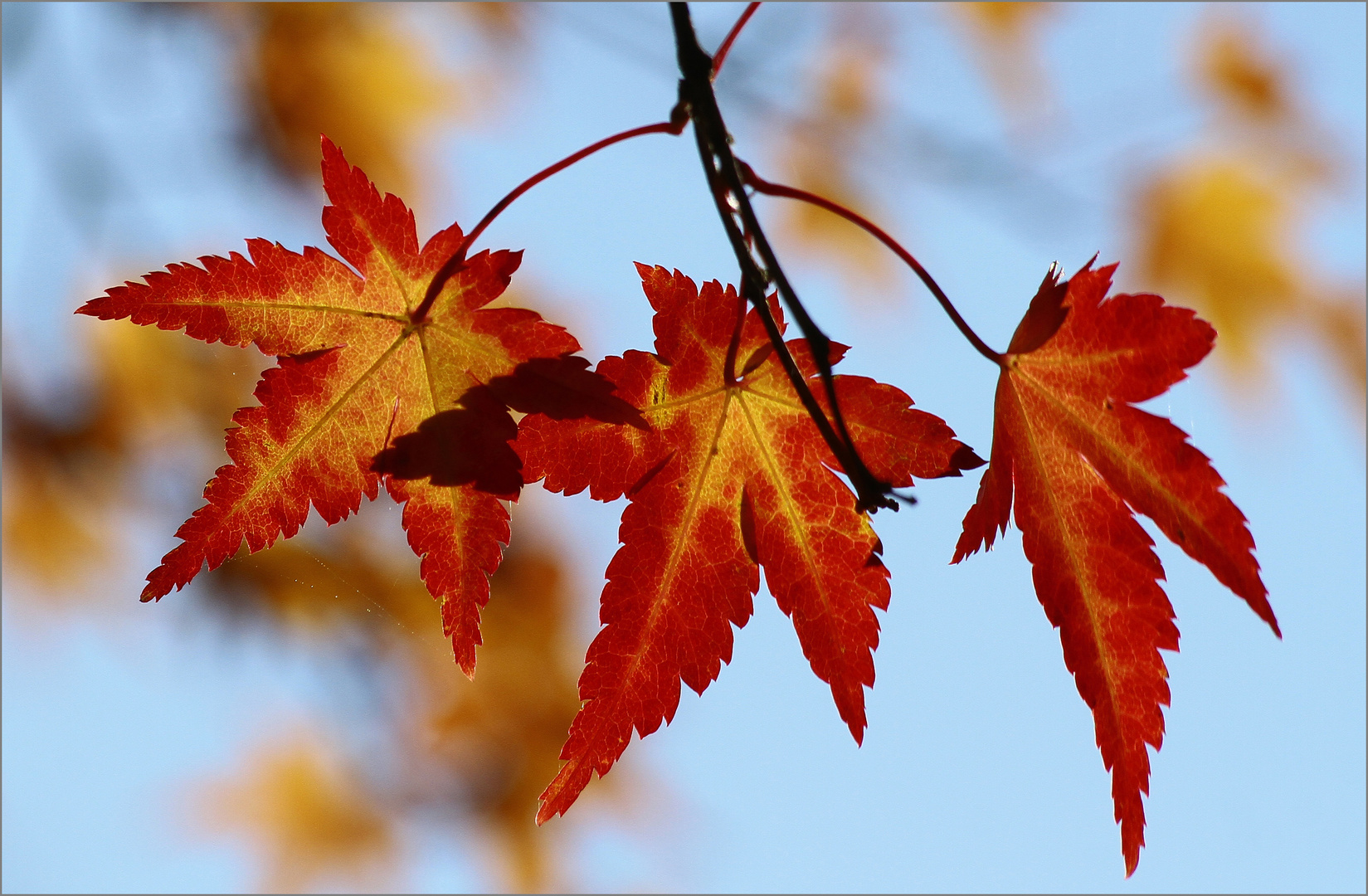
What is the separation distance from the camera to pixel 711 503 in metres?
0.76

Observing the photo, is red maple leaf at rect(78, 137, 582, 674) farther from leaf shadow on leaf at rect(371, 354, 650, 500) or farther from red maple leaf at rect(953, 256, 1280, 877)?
red maple leaf at rect(953, 256, 1280, 877)

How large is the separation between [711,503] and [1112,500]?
0.29 meters

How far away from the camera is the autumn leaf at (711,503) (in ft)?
2.34

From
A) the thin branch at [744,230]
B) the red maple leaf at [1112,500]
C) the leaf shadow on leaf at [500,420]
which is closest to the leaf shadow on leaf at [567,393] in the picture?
the leaf shadow on leaf at [500,420]

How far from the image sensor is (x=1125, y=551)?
72 cm

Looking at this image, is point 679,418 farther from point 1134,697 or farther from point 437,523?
point 1134,697

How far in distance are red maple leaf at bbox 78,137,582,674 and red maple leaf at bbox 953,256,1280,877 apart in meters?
0.34

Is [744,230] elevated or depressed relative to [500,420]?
elevated

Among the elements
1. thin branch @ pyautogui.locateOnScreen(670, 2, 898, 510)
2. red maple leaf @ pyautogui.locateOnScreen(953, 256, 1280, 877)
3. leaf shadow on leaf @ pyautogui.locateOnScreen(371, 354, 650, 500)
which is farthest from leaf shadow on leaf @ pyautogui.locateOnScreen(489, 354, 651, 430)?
red maple leaf @ pyautogui.locateOnScreen(953, 256, 1280, 877)

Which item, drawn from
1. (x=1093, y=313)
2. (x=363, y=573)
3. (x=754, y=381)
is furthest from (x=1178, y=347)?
(x=363, y=573)

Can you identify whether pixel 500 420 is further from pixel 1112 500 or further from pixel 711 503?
pixel 1112 500

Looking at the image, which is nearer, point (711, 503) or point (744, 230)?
point (744, 230)

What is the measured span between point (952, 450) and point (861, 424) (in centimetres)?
7

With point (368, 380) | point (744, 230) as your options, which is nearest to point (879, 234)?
point (744, 230)
